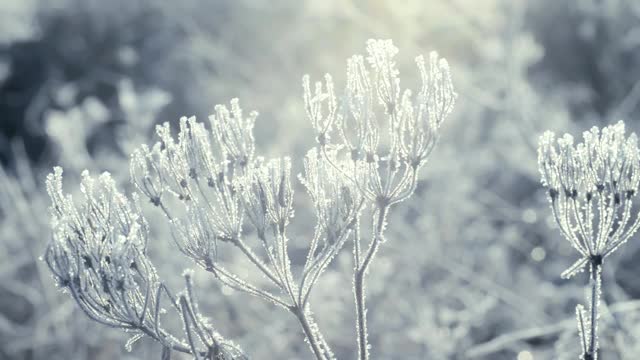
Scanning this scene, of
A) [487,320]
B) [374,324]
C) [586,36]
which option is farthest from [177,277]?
[586,36]

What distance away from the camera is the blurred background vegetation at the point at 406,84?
7.62m

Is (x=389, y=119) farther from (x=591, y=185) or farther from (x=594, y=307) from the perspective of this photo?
(x=594, y=307)

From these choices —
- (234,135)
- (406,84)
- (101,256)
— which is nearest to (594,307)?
(234,135)

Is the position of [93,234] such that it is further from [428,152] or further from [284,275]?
[428,152]

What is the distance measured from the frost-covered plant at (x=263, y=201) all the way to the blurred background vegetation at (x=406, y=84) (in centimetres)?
249

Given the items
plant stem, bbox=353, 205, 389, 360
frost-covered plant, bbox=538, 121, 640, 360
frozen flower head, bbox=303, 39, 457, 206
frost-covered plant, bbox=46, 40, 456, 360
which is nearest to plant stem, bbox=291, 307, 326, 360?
frost-covered plant, bbox=46, 40, 456, 360

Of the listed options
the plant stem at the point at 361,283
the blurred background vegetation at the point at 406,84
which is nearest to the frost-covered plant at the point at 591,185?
the plant stem at the point at 361,283

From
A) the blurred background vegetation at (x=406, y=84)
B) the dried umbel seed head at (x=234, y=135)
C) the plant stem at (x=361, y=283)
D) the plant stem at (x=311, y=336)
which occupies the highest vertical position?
the blurred background vegetation at (x=406, y=84)

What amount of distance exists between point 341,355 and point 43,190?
531 cm

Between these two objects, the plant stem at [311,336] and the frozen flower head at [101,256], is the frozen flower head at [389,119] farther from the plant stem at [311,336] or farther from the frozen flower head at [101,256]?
the frozen flower head at [101,256]

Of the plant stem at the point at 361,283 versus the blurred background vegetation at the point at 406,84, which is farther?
the blurred background vegetation at the point at 406,84

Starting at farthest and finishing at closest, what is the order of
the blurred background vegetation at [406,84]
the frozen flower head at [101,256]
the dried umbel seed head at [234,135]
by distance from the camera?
the blurred background vegetation at [406,84], the dried umbel seed head at [234,135], the frozen flower head at [101,256]

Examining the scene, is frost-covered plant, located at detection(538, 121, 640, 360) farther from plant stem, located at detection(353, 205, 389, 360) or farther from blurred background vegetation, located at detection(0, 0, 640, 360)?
blurred background vegetation, located at detection(0, 0, 640, 360)

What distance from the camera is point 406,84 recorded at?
38.0 ft
